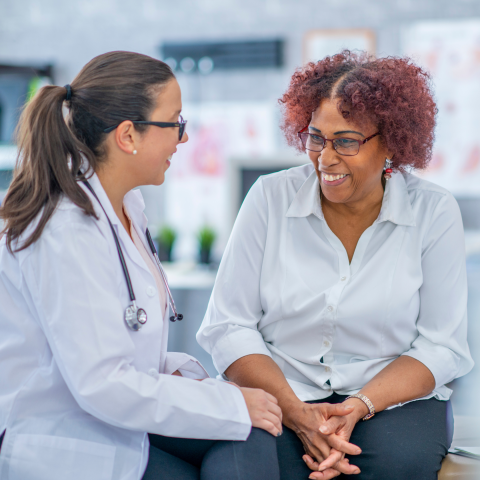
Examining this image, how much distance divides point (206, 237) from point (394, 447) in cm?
184

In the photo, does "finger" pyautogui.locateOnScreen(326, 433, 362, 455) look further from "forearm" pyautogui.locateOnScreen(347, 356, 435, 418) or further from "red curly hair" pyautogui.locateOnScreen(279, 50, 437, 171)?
"red curly hair" pyautogui.locateOnScreen(279, 50, 437, 171)

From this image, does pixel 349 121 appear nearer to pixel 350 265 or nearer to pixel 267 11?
pixel 350 265

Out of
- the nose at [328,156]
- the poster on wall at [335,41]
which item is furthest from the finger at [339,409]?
the poster on wall at [335,41]

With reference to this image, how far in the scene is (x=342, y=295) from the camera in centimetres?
141

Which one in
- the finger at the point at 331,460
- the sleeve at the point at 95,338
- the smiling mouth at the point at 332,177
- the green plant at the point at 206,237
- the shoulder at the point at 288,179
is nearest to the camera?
the sleeve at the point at 95,338

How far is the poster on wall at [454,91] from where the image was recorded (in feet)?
11.2

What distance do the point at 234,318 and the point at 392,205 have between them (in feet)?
1.74

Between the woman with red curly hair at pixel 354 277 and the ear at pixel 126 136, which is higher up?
the ear at pixel 126 136

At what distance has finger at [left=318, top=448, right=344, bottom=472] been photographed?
122cm

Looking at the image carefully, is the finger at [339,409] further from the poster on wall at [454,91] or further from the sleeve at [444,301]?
the poster on wall at [454,91]

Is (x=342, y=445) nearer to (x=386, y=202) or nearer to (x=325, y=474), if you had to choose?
(x=325, y=474)

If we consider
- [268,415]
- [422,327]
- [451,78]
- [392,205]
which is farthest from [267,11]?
[268,415]

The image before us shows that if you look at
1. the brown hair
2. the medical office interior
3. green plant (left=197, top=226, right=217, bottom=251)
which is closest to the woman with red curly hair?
the brown hair

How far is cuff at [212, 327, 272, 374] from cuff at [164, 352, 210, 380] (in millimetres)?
76
